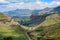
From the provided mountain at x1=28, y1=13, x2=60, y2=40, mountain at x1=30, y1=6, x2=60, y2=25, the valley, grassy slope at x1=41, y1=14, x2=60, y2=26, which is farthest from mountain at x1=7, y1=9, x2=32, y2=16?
grassy slope at x1=41, y1=14, x2=60, y2=26

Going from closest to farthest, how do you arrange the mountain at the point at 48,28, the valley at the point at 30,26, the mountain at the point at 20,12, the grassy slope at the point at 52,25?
1. the mountain at the point at 20,12
2. the valley at the point at 30,26
3. the mountain at the point at 48,28
4. the grassy slope at the point at 52,25

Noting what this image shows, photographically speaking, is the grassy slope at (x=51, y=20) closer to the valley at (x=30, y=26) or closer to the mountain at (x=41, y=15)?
the valley at (x=30, y=26)

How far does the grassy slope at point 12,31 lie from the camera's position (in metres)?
11.6

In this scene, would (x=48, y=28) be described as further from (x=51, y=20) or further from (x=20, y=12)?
(x=20, y=12)

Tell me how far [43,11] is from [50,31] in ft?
5.10

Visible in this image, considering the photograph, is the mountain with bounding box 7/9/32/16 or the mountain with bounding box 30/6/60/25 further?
the mountain with bounding box 30/6/60/25

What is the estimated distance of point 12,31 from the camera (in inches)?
466

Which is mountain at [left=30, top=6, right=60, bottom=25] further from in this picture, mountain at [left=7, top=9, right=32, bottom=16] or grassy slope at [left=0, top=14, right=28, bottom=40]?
grassy slope at [left=0, top=14, right=28, bottom=40]

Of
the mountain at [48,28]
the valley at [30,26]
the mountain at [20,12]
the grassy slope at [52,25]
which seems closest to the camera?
the mountain at [20,12]

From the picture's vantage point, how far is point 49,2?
39.8 feet

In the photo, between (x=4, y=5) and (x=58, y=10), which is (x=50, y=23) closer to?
(x=58, y=10)

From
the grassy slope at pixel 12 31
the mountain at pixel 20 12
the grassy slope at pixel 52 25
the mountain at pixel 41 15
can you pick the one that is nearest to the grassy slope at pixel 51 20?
the grassy slope at pixel 52 25

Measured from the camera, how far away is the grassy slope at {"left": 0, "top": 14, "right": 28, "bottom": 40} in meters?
11.6

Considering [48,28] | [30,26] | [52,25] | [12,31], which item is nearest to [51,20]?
[52,25]
